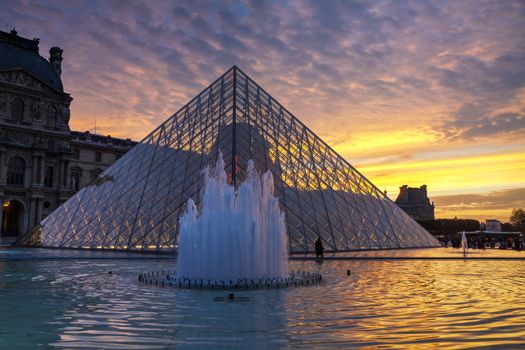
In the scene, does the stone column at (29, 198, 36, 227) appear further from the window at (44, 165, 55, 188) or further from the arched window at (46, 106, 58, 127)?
the arched window at (46, 106, 58, 127)

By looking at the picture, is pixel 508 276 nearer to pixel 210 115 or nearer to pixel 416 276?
pixel 416 276

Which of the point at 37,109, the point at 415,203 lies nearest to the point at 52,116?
the point at 37,109

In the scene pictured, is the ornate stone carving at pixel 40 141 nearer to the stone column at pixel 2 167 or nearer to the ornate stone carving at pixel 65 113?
the ornate stone carving at pixel 65 113

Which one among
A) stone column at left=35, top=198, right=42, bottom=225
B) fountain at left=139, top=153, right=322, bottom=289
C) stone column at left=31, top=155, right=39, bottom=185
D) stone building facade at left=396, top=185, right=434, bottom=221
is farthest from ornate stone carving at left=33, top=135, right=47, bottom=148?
stone building facade at left=396, top=185, right=434, bottom=221

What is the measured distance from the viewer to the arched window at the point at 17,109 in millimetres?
57438

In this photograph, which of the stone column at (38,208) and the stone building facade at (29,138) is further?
the stone column at (38,208)

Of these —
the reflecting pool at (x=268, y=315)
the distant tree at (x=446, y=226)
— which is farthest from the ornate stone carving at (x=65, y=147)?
the distant tree at (x=446, y=226)

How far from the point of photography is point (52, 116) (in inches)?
2414

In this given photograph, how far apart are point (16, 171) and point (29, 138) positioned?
4.25 meters

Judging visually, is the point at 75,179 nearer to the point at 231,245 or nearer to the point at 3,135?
the point at 3,135

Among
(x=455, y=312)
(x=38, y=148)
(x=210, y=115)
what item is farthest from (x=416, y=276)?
(x=38, y=148)

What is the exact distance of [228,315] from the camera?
8336mm

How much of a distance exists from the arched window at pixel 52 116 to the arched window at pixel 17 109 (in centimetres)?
329

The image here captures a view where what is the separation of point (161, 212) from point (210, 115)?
27.4 feet
